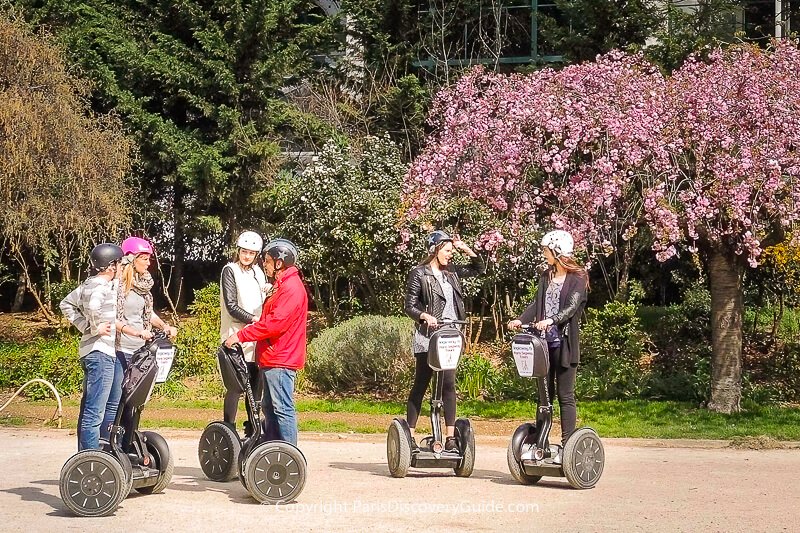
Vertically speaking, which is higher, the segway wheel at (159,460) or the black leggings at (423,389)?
the black leggings at (423,389)

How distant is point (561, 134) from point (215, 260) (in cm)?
1243

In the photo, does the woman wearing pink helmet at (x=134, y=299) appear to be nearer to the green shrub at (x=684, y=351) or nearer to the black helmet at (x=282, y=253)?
the black helmet at (x=282, y=253)

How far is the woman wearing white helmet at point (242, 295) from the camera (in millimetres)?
A: 8773

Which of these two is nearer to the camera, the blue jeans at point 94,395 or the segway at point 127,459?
the segway at point 127,459

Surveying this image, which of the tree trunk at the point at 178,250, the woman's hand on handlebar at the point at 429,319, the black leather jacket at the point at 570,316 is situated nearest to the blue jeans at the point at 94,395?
the woman's hand on handlebar at the point at 429,319

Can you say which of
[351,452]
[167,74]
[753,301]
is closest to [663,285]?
[753,301]

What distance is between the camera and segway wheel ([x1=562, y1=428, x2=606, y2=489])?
8422 mm

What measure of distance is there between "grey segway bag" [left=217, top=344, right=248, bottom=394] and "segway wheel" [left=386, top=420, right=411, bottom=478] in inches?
50.9

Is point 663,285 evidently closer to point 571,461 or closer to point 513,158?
point 513,158

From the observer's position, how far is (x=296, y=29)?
71.9 ft

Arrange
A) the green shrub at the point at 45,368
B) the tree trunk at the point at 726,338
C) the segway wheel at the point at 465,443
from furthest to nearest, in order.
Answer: the green shrub at the point at 45,368 → the tree trunk at the point at 726,338 → the segway wheel at the point at 465,443

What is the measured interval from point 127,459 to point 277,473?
103 cm

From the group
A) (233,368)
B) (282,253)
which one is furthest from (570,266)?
(233,368)

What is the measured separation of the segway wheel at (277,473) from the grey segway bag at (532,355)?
186 centimetres
